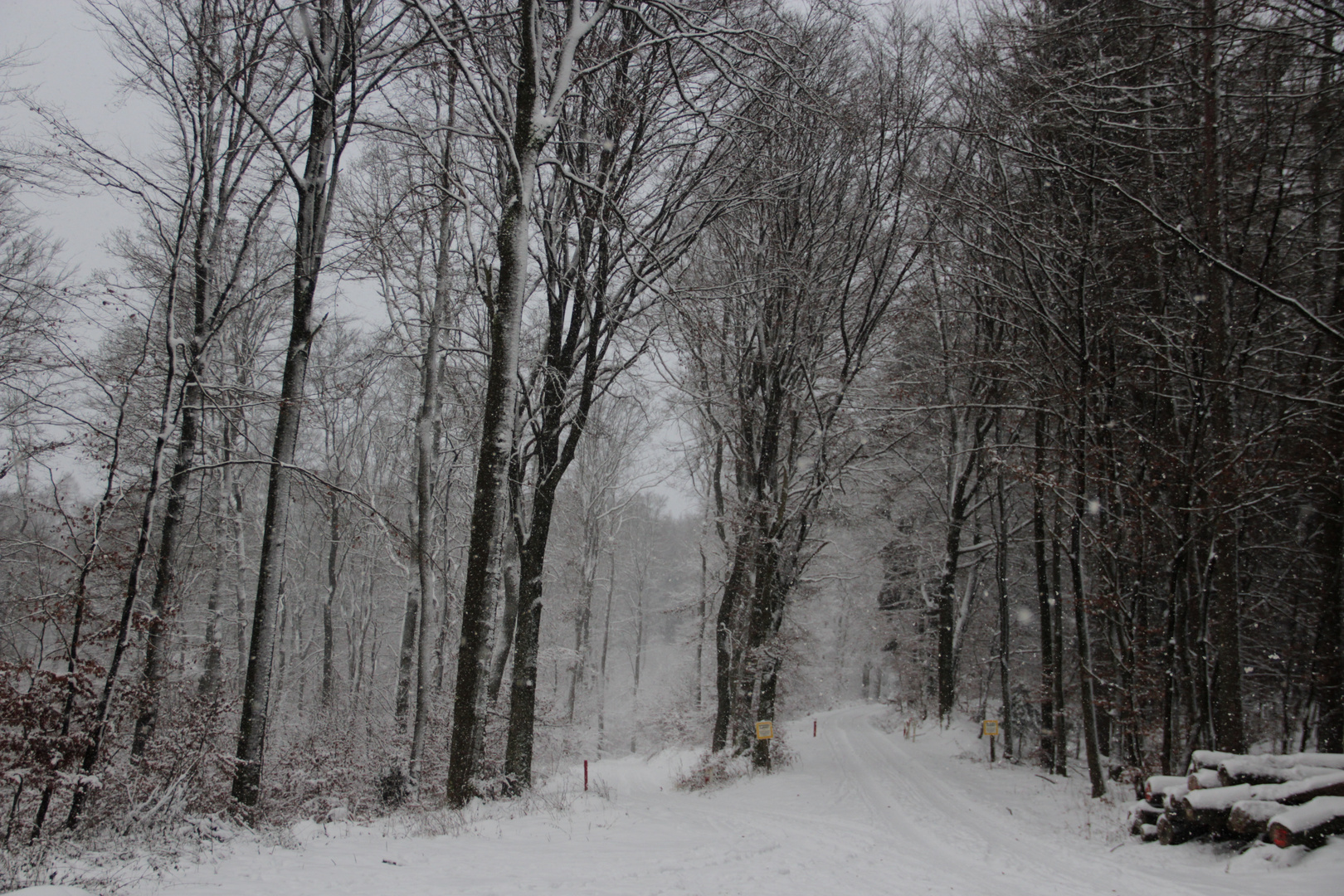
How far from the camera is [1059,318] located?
1102cm

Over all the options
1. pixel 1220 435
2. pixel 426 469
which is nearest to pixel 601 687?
pixel 426 469

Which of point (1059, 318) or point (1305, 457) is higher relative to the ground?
point (1059, 318)

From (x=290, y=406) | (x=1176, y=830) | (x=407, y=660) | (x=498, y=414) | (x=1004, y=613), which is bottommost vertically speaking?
(x=1176, y=830)

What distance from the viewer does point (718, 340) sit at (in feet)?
29.0

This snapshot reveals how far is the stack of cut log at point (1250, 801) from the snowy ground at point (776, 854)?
21 cm

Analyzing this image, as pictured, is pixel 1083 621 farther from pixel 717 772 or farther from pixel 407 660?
pixel 407 660

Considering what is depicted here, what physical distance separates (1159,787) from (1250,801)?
3.86 ft

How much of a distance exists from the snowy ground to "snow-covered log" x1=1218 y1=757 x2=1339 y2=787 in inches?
28.8

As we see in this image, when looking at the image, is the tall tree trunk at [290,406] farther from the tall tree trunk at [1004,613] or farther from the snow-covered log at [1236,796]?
the tall tree trunk at [1004,613]

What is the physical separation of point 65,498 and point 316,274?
11.8 feet

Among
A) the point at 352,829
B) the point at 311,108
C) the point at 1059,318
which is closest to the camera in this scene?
the point at 352,829

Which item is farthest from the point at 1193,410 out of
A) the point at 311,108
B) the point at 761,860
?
the point at 311,108

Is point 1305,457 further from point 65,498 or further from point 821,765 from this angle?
point 65,498

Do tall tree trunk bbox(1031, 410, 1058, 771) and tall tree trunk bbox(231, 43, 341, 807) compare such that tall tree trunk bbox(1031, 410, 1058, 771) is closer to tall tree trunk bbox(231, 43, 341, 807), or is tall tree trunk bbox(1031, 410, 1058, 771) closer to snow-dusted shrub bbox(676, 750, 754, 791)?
snow-dusted shrub bbox(676, 750, 754, 791)
